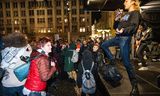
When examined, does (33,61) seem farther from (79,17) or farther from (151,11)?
(79,17)

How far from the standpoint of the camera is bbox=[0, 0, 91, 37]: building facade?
107312 millimetres

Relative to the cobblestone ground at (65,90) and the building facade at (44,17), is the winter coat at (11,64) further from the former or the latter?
the building facade at (44,17)

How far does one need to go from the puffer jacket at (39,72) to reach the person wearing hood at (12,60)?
0.86m

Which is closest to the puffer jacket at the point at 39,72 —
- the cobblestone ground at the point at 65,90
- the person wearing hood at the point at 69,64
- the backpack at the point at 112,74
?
the backpack at the point at 112,74

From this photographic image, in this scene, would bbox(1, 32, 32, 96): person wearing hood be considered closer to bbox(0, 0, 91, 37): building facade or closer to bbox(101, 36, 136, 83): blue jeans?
bbox(101, 36, 136, 83): blue jeans

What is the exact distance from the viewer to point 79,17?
357 ft

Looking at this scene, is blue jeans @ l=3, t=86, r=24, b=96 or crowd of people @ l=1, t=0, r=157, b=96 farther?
blue jeans @ l=3, t=86, r=24, b=96

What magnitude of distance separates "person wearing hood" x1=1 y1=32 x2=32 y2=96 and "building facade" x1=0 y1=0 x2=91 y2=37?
9835cm

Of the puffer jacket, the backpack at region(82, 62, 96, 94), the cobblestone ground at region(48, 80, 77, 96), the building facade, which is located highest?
the building facade

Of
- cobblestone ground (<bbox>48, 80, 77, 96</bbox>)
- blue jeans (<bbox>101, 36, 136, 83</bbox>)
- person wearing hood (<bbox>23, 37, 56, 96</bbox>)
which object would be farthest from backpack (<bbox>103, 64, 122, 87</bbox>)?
cobblestone ground (<bbox>48, 80, 77, 96</bbox>)

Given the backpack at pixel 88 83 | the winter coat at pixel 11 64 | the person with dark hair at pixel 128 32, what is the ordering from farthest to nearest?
1. the backpack at pixel 88 83
2. the winter coat at pixel 11 64
3. the person with dark hair at pixel 128 32

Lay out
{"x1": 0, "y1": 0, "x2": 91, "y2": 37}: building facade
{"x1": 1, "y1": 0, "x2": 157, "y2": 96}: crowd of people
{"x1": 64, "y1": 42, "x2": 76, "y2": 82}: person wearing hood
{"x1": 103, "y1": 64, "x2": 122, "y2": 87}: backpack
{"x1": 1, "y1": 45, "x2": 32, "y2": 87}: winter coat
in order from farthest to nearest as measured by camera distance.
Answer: {"x1": 0, "y1": 0, "x2": 91, "y2": 37}: building facade < {"x1": 64, "y1": 42, "x2": 76, "y2": 82}: person wearing hood < {"x1": 103, "y1": 64, "x2": 122, "y2": 87}: backpack < {"x1": 1, "y1": 45, "x2": 32, "y2": 87}: winter coat < {"x1": 1, "y1": 0, "x2": 157, "y2": 96}: crowd of people

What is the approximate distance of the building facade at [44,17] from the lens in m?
107

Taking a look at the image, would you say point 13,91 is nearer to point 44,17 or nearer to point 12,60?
point 12,60
